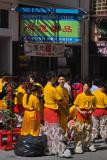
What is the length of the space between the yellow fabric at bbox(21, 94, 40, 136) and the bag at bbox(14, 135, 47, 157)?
16 centimetres

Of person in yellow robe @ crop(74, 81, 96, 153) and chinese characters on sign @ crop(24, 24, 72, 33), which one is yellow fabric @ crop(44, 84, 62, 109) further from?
chinese characters on sign @ crop(24, 24, 72, 33)

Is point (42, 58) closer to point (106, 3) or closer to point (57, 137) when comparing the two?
point (106, 3)

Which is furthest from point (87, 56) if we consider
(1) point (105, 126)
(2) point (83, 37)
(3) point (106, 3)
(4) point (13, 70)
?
(1) point (105, 126)

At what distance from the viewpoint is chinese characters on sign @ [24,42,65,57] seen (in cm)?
1941

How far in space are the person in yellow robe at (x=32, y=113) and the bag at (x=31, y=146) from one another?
6.9 inches

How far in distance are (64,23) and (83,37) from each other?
4962 millimetres

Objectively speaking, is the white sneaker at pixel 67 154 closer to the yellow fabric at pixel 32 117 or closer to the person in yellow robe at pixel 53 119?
the person in yellow robe at pixel 53 119

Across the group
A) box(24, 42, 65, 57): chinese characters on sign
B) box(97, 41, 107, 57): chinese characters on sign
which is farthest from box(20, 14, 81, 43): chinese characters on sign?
box(97, 41, 107, 57): chinese characters on sign

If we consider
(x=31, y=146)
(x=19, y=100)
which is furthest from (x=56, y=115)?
(x=19, y=100)

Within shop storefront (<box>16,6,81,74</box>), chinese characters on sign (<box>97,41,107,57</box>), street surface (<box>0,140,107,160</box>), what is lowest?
street surface (<box>0,140,107,160</box>)

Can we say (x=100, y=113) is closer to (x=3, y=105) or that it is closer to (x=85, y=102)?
(x=85, y=102)

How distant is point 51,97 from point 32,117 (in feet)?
2.06

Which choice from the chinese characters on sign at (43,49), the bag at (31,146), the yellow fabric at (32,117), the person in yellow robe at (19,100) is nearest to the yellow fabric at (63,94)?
the yellow fabric at (32,117)

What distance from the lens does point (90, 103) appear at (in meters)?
12.9
